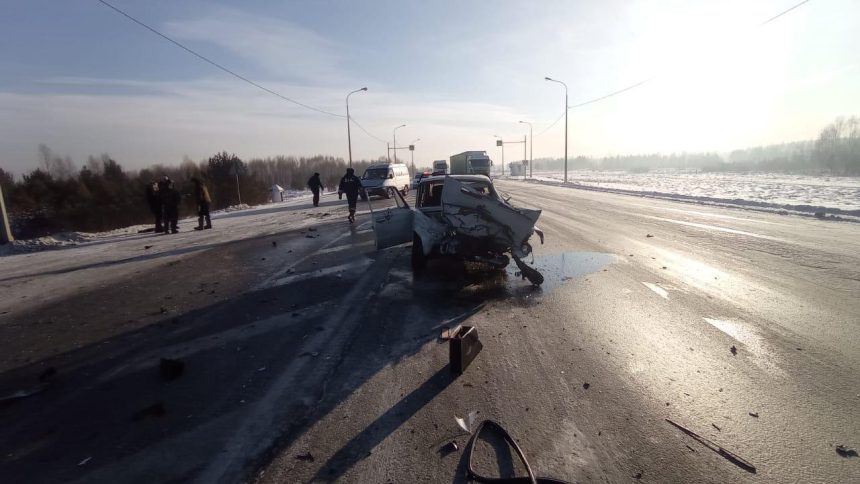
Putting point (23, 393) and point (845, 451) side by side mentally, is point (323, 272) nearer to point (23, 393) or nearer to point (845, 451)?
point (23, 393)

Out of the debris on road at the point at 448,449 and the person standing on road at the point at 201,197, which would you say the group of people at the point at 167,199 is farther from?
the debris on road at the point at 448,449

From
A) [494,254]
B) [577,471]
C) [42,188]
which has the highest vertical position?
[42,188]

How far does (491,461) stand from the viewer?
284cm

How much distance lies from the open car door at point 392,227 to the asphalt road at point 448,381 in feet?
3.70

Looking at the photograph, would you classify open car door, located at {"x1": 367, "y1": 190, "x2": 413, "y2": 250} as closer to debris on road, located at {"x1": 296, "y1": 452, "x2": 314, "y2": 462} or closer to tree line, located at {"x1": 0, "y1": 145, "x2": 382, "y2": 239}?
debris on road, located at {"x1": 296, "y1": 452, "x2": 314, "y2": 462}

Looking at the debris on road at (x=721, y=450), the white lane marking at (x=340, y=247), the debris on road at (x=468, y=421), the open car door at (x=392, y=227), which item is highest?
the open car door at (x=392, y=227)

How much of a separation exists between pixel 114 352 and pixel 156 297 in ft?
7.92

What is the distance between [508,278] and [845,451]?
201 inches

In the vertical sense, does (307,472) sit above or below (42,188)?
below

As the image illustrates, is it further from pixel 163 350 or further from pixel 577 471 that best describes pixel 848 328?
pixel 163 350

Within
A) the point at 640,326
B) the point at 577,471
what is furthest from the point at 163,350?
the point at 640,326

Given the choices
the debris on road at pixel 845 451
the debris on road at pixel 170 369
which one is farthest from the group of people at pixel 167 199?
the debris on road at pixel 845 451

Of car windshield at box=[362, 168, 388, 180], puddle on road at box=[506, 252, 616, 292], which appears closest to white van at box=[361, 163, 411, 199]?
car windshield at box=[362, 168, 388, 180]

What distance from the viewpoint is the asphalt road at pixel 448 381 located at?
2.84 metres
